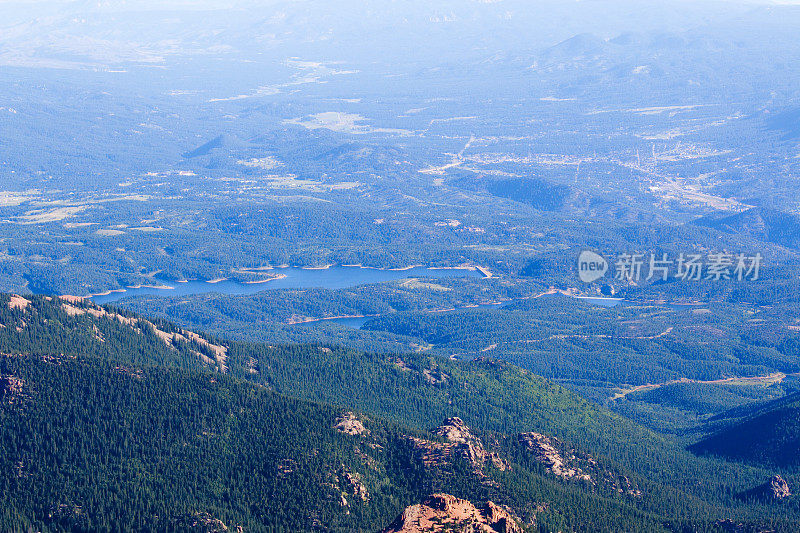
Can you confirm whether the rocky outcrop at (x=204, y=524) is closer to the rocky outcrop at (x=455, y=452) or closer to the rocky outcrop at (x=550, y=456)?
the rocky outcrop at (x=455, y=452)

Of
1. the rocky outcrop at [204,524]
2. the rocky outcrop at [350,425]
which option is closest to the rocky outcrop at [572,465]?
the rocky outcrop at [350,425]

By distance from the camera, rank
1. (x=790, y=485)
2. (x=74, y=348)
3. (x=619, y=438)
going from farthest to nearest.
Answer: (x=619, y=438)
(x=74, y=348)
(x=790, y=485)

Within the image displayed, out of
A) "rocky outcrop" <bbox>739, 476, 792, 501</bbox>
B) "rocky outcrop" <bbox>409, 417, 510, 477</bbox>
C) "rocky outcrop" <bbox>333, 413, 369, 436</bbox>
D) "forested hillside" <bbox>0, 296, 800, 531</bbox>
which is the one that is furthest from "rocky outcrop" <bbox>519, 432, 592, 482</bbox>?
"rocky outcrop" <bbox>333, 413, 369, 436</bbox>

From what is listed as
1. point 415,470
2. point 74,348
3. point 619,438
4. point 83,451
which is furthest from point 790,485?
point 74,348

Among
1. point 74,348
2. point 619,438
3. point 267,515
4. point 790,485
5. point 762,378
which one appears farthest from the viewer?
point 762,378

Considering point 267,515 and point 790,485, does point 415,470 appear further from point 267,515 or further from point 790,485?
point 790,485

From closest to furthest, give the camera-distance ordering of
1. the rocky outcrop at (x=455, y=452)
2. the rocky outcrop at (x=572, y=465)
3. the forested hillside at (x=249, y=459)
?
the forested hillside at (x=249, y=459) < the rocky outcrop at (x=455, y=452) < the rocky outcrop at (x=572, y=465)

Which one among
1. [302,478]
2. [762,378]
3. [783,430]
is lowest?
[762,378]
